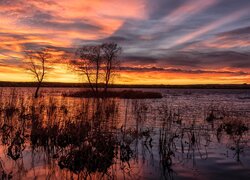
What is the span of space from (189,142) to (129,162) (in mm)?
3852

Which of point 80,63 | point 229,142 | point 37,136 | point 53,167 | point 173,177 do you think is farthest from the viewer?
point 80,63

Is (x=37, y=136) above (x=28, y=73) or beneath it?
beneath

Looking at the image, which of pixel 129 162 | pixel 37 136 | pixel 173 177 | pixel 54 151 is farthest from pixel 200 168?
pixel 37 136

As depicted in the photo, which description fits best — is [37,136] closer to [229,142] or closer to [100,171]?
[100,171]

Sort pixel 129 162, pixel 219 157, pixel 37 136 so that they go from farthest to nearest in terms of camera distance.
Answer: pixel 37 136 < pixel 219 157 < pixel 129 162

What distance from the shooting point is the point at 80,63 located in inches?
1753

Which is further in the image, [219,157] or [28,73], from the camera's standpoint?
[28,73]

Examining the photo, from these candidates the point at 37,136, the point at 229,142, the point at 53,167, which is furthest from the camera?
the point at 229,142

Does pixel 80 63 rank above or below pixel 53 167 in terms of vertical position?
above

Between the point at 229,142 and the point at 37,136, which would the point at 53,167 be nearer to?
the point at 37,136

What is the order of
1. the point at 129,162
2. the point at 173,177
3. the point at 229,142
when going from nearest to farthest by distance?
the point at 173,177, the point at 129,162, the point at 229,142

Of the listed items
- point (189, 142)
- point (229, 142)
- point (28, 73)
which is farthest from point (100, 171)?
point (28, 73)

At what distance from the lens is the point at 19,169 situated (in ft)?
25.5

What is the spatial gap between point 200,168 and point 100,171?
2.84 m
